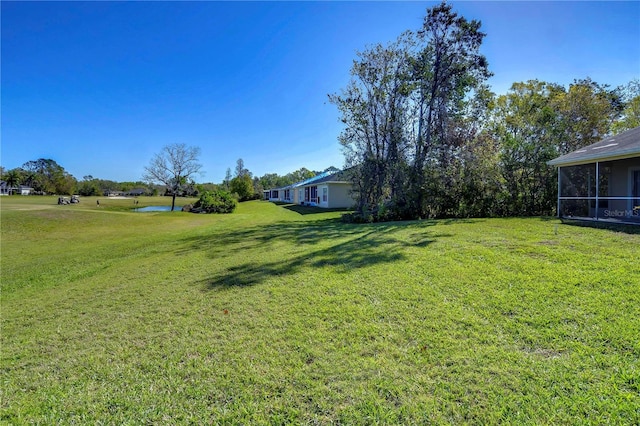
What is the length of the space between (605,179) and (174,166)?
1510 inches

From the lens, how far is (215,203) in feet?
90.5

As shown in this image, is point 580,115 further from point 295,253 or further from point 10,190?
point 10,190

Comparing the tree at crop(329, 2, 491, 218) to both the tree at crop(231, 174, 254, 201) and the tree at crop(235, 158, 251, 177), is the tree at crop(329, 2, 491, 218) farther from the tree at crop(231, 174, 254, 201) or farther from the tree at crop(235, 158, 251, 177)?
the tree at crop(235, 158, 251, 177)

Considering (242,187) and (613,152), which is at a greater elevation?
(242,187)

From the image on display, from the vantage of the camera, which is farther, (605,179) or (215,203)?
(215,203)

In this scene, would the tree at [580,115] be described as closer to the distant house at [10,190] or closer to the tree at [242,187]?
the tree at [242,187]

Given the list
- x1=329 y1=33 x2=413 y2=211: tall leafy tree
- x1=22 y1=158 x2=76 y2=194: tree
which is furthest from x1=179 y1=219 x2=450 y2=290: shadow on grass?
x1=22 y1=158 x2=76 y2=194: tree

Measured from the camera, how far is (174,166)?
3522 cm

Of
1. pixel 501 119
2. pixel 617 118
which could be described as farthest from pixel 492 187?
pixel 617 118

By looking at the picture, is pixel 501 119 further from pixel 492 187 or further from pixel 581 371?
pixel 581 371

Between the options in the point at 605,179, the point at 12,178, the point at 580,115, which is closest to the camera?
the point at 605,179

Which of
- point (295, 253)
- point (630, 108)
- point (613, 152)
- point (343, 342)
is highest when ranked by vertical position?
point (630, 108)

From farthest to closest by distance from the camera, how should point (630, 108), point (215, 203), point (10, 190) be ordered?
point (10, 190), point (215, 203), point (630, 108)

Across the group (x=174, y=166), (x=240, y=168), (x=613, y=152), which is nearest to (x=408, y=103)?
(x=613, y=152)
